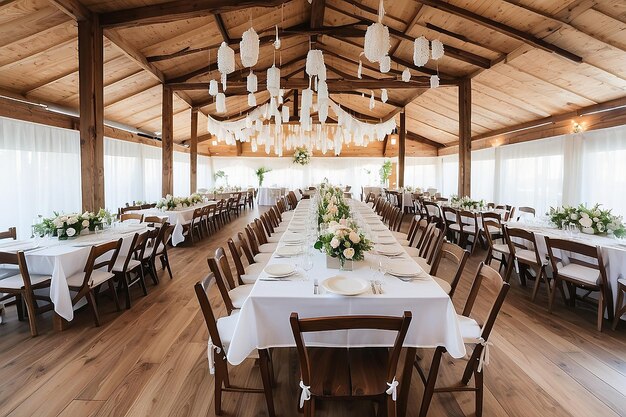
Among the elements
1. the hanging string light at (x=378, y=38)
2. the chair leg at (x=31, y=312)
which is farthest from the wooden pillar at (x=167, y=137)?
the hanging string light at (x=378, y=38)

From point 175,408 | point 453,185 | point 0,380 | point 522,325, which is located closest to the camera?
point 175,408

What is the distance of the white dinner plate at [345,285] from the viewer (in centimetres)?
188

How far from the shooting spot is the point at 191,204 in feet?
25.6

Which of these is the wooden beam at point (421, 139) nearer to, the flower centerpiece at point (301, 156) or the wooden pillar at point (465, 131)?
the flower centerpiece at point (301, 156)

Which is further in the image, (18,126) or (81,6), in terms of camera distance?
(18,126)

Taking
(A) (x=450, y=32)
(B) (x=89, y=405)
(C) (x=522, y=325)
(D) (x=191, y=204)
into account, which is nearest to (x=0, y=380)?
(B) (x=89, y=405)

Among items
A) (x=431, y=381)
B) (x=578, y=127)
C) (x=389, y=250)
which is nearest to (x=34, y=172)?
(x=389, y=250)

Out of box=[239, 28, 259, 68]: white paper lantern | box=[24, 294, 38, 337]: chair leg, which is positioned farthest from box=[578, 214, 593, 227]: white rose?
box=[24, 294, 38, 337]: chair leg

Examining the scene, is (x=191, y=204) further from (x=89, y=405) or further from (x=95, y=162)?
(x=89, y=405)

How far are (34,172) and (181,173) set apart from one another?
25.2ft

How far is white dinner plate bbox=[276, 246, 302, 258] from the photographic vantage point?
9.23 feet

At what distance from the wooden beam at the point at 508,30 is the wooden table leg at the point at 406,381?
535 centimetres

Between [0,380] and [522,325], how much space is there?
4.41m

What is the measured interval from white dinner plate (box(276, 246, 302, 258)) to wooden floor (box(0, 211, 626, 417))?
2.64ft
